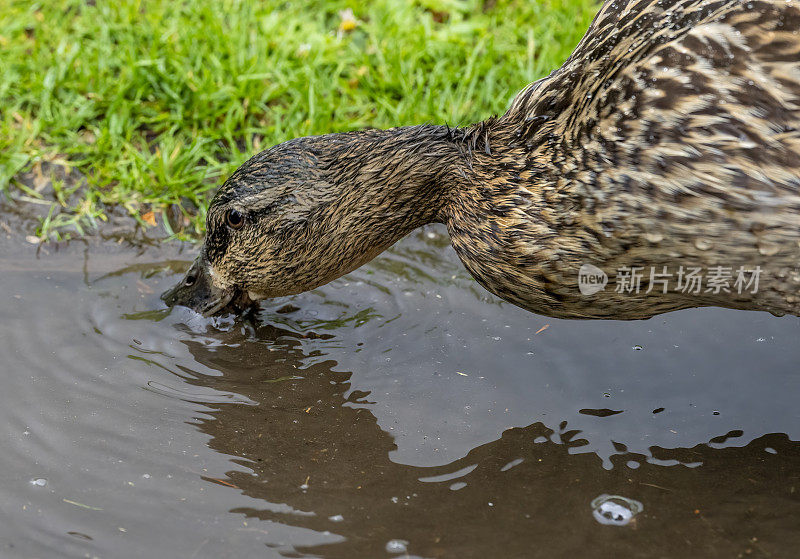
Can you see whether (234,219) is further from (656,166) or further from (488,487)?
(656,166)

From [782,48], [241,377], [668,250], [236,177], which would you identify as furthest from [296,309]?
[782,48]

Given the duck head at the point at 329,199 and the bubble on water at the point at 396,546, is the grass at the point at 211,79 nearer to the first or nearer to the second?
the duck head at the point at 329,199

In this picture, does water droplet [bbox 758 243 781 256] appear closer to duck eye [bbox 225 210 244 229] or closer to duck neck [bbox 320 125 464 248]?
duck neck [bbox 320 125 464 248]

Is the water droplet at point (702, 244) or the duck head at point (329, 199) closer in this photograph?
the water droplet at point (702, 244)


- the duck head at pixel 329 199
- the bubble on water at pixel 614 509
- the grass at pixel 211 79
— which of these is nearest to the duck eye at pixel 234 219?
the duck head at pixel 329 199

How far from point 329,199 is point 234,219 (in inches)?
18.9

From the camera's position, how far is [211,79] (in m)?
6.13

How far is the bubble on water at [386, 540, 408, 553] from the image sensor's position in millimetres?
3490

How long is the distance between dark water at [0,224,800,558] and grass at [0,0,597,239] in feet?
2.26

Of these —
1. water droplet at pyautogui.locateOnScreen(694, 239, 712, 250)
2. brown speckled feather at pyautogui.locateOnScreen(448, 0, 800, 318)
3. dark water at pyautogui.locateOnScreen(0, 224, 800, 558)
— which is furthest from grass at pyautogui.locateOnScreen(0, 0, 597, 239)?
water droplet at pyautogui.locateOnScreen(694, 239, 712, 250)

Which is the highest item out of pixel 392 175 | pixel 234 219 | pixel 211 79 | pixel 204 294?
pixel 211 79

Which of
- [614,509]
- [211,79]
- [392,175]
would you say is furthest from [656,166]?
[211,79]

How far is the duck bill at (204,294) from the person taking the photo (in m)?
4.71

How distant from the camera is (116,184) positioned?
5.80 m
